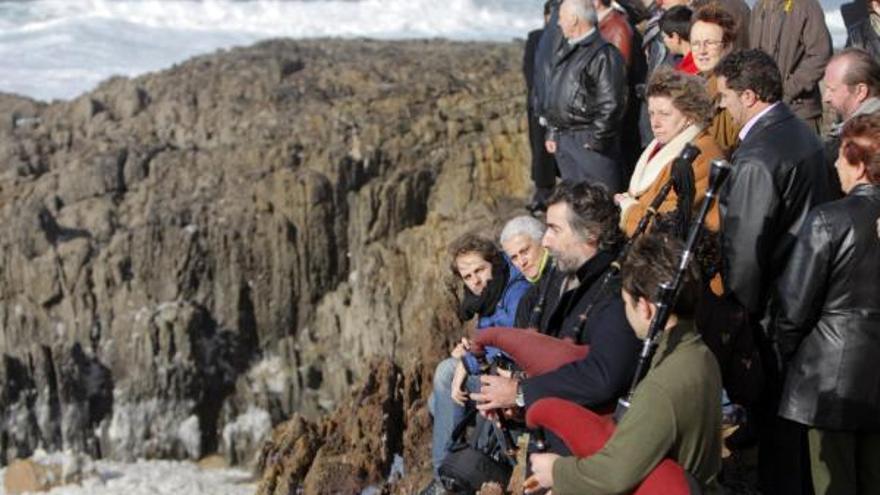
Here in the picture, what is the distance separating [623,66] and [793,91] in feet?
3.51

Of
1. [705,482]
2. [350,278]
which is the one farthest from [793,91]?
[350,278]

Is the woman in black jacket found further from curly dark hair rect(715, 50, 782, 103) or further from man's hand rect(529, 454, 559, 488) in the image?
man's hand rect(529, 454, 559, 488)

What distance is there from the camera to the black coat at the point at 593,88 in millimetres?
8078

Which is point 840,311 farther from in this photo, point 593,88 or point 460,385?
point 593,88

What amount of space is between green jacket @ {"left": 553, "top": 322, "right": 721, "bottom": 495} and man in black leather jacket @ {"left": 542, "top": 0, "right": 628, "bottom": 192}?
4.23 meters

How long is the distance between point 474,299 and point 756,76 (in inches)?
66.6

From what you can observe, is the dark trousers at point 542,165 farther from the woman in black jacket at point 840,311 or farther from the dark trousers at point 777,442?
the woman in black jacket at point 840,311

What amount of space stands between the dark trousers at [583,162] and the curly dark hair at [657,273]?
A: 4309 mm

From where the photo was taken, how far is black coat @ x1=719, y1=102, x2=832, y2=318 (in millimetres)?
4980

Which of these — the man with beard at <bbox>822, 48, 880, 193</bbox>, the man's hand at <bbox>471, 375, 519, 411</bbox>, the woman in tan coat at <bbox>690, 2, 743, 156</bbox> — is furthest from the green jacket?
the woman in tan coat at <bbox>690, 2, 743, 156</bbox>

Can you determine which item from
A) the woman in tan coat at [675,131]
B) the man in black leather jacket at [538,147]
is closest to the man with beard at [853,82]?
the woman in tan coat at [675,131]

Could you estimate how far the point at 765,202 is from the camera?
4.98 meters

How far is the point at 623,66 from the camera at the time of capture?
8.12 meters

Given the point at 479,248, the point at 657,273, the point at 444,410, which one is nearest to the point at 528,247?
the point at 479,248
